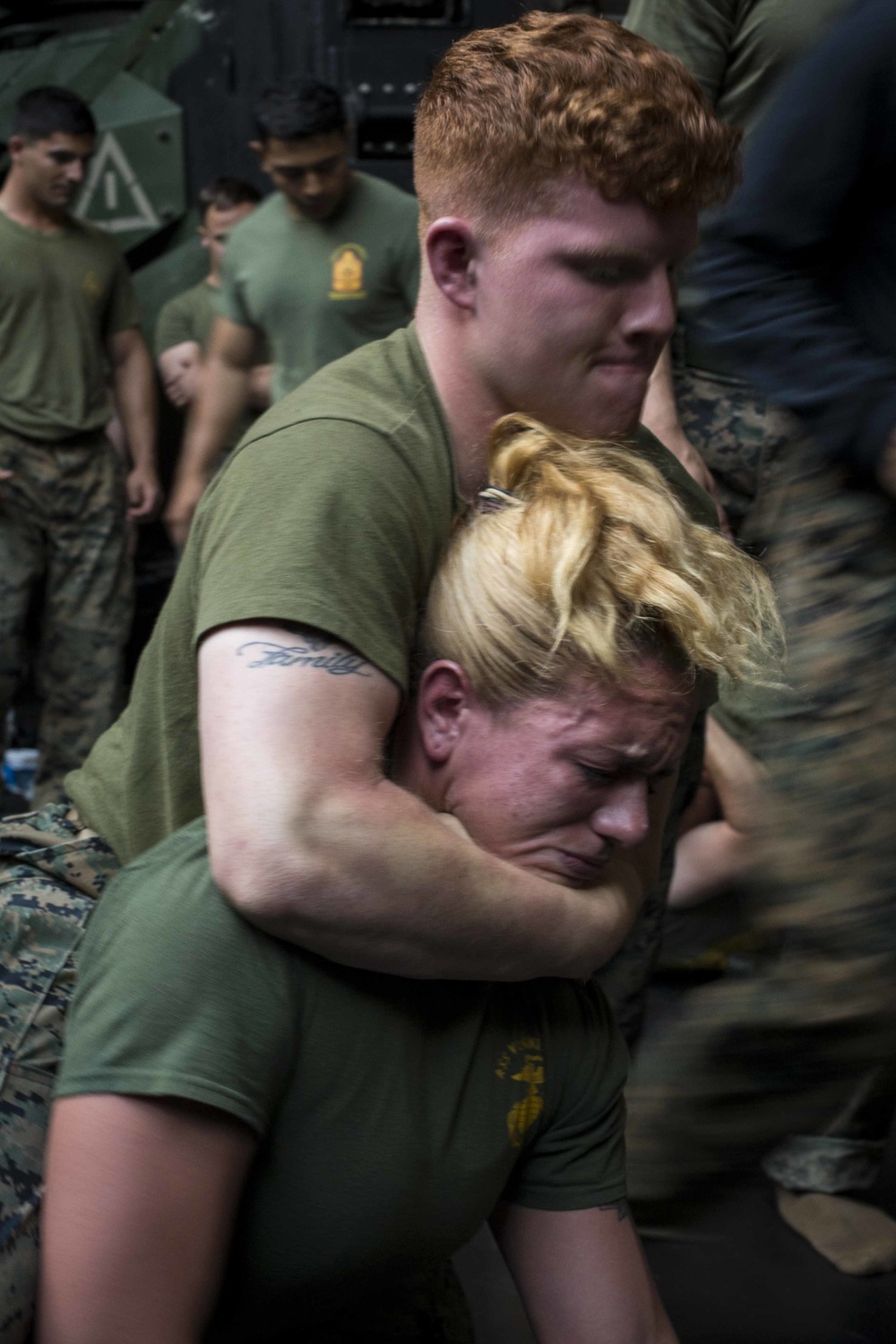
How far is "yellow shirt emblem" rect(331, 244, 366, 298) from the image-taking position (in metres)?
3.81

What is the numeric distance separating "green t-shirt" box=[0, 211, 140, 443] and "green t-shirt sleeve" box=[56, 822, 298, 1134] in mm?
3321

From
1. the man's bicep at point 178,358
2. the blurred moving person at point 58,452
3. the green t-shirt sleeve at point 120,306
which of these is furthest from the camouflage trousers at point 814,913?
the man's bicep at point 178,358

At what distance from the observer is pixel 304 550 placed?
1.29 metres

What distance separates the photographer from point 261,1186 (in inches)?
52.5

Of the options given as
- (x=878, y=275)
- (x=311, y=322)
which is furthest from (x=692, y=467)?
(x=311, y=322)

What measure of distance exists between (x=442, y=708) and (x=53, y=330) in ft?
11.3

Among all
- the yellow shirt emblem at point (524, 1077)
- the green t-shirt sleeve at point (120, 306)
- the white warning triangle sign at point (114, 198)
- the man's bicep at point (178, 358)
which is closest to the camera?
the yellow shirt emblem at point (524, 1077)

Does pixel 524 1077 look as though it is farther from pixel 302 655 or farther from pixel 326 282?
pixel 326 282

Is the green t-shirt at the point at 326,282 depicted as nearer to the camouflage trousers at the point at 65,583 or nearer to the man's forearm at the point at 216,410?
the man's forearm at the point at 216,410

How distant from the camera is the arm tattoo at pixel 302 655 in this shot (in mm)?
1273

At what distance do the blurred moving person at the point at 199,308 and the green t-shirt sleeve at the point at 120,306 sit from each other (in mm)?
437

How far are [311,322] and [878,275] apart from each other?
95.8 inches

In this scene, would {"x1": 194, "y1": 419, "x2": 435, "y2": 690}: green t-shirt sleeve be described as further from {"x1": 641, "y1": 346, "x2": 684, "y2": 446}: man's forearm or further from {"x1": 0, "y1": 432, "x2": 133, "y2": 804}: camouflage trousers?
{"x1": 0, "y1": 432, "x2": 133, "y2": 804}: camouflage trousers

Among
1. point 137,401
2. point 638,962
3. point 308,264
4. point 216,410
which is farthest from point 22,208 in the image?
point 638,962
